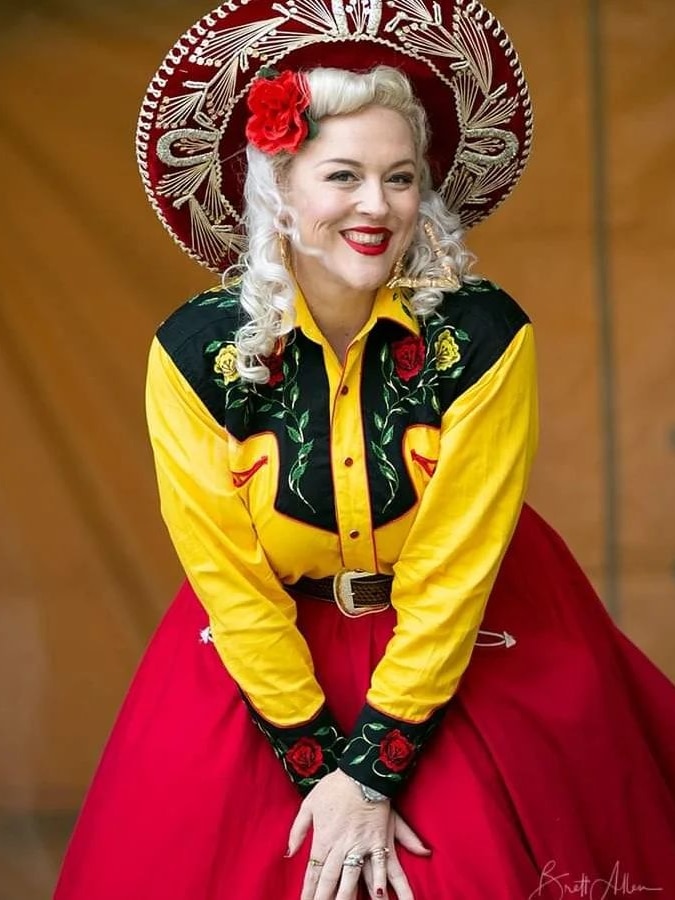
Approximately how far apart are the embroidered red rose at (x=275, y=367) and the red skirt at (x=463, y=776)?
0.35 metres

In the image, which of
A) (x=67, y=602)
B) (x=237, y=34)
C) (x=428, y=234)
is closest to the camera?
(x=237, y=34)

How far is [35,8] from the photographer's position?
3350 millimetres

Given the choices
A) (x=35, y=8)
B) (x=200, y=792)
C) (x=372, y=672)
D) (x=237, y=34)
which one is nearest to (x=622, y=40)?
(x=35, y=8)

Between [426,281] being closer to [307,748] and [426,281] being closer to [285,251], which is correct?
[285,251]

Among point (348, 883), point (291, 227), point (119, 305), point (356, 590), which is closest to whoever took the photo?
point (348, 883)

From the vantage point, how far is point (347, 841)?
2.03 m

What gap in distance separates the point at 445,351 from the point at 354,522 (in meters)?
0.27

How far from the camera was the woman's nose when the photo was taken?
2.03m

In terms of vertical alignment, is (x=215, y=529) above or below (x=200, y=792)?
above

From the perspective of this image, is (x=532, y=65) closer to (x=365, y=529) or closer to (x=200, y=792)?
(x=365, y=529)

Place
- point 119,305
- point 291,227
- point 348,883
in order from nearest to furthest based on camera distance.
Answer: point 348,883 < point 291,227 < point 119,305

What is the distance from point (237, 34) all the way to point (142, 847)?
1.12 meters

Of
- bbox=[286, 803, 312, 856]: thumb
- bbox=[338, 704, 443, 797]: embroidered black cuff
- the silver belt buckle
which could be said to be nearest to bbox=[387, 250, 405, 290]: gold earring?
the silver belt buckle

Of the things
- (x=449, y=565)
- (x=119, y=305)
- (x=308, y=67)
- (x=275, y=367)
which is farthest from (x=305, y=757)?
(x=119, y=305)
